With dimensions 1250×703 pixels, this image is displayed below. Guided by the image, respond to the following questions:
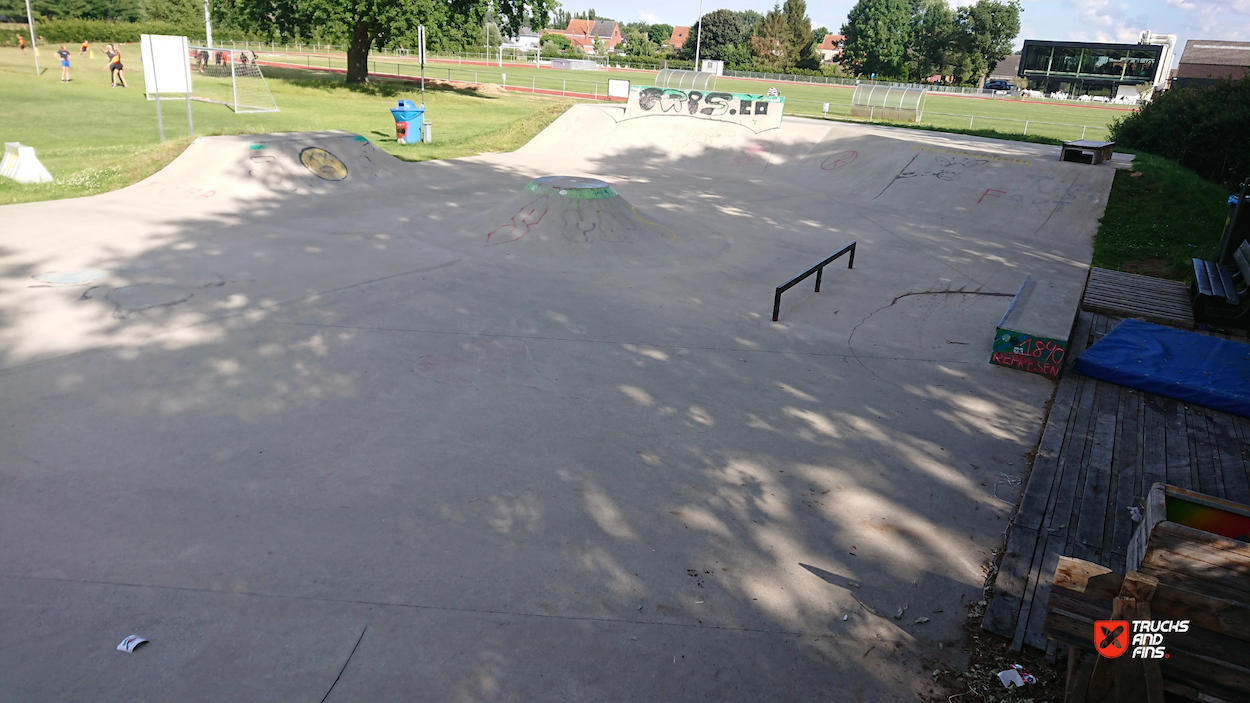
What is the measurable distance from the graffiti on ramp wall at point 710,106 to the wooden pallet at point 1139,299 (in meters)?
14.8

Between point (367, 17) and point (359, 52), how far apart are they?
5.52m

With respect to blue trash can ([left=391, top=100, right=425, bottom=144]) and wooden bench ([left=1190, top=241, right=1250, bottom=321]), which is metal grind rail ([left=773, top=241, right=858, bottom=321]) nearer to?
wooden bench ([left=1190, top=241, right=1250, bottom=321])

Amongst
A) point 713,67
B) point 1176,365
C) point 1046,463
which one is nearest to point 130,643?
point 1046,463

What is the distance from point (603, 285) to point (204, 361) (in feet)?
17.5

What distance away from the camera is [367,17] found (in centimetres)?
3512

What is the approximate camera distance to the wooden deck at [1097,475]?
4.79m

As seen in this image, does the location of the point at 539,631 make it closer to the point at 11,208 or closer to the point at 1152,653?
the point at 1152,653

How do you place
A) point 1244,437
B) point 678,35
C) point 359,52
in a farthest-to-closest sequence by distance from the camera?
point 678,35, point 359,52, point 1244,437

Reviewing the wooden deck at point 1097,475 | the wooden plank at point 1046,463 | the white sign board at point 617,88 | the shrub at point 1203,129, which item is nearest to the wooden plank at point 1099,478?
the wooden deck at point 1097,475

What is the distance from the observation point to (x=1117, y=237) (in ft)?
51.0

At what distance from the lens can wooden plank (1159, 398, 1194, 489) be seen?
613 cm

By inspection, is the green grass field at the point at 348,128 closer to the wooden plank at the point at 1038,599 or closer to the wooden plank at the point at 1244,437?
the wooden plank at the point at 1244,437

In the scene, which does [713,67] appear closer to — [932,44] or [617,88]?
[617,88]

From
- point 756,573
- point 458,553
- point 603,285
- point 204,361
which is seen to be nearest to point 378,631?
point 458,553
